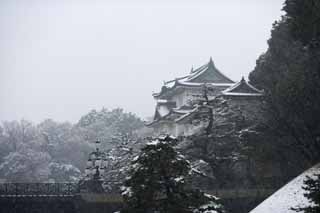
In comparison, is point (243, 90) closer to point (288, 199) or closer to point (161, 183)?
point (288, 199)

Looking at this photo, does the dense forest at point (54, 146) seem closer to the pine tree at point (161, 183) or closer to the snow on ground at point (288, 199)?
the snow on ground at point (288, 199)

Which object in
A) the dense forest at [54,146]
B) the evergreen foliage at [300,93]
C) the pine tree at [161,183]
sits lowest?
the dense forest at [54,146]

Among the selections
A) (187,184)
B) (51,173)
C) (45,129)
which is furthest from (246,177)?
(45,129)

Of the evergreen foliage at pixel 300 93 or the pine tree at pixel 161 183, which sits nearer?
the pine tree at pixel 161 183

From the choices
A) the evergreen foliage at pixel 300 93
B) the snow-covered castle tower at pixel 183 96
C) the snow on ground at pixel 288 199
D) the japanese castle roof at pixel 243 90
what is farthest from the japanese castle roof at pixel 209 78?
the snow on ground at pixel 288 199

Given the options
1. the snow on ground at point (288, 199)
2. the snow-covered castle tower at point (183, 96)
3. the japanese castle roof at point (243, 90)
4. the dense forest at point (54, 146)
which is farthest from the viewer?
the dense forest at point (54, 146)

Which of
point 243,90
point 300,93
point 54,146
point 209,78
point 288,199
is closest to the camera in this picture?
point 288,199

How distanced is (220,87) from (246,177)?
1449 cm

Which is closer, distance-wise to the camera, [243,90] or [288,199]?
[288,199]

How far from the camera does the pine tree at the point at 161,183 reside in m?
10.5

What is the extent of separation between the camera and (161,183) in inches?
415

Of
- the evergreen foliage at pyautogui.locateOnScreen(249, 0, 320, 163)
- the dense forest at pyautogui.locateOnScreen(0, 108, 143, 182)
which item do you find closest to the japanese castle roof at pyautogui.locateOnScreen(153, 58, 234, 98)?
the dense forest at pyautogui.locateOnScreen(0, 108, 143, 182)

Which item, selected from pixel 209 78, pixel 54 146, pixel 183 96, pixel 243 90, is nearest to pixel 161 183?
pixel 243 90

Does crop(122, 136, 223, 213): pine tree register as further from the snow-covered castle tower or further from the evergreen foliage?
the snow-covered castle tower
